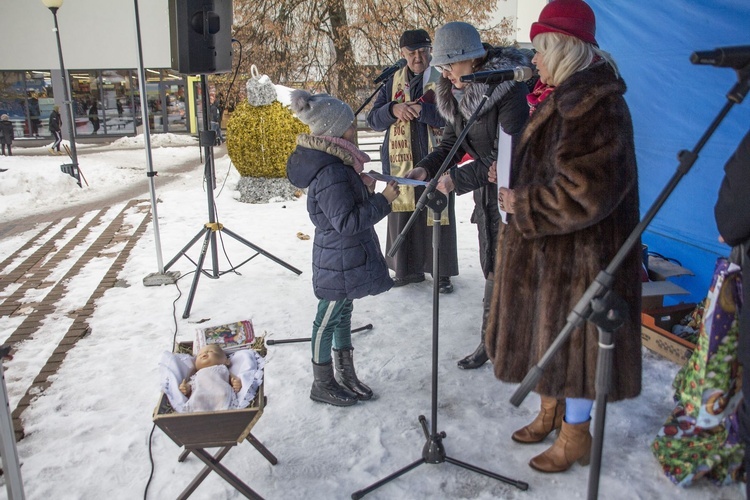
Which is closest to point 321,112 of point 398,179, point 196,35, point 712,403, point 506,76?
point 398,179

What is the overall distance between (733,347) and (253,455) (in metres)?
2.03

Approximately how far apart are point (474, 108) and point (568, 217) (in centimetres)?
108

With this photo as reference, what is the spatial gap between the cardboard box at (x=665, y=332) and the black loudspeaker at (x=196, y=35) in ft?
11.7

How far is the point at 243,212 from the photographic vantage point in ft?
26.4

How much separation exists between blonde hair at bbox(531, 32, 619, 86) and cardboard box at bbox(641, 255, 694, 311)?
6.45 feet

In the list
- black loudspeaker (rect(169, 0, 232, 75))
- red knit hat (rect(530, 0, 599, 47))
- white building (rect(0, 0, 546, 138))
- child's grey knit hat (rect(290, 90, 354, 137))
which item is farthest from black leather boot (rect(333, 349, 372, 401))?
white building (rect(0, 0, 546, 138))

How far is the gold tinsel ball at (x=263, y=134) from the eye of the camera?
8406mm

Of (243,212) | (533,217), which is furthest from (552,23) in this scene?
(243,212)

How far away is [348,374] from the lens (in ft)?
10.3

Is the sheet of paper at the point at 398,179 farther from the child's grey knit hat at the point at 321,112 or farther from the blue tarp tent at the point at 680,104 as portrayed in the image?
the blue tarp tent at the point at 680,104

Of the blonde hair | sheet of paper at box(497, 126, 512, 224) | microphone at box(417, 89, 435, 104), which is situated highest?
the blonde hair

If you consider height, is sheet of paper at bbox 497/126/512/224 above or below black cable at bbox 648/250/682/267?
above

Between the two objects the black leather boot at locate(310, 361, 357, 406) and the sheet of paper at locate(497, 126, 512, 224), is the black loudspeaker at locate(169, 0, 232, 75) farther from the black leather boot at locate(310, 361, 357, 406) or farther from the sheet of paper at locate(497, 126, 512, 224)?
the sheet of paper at locate(497, 126, 512, 224)

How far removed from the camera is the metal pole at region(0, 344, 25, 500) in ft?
5.59
